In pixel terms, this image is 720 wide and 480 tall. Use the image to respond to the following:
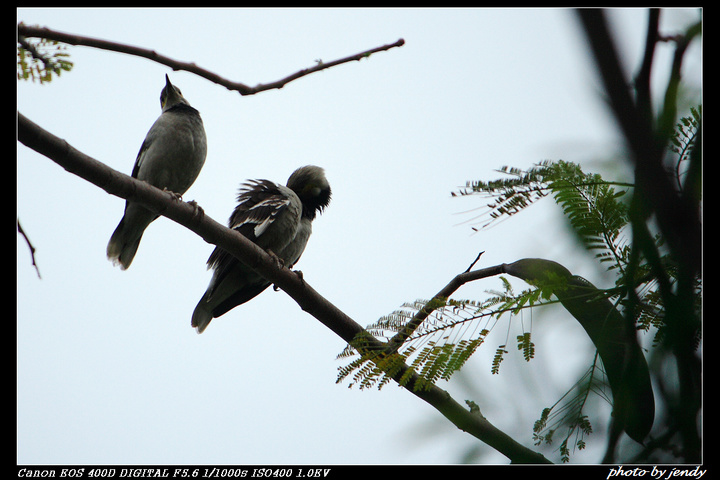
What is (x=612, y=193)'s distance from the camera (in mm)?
2738

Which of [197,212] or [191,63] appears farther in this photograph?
[197,212]

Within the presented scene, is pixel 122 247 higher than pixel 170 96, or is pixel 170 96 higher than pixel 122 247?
pixel 170 96

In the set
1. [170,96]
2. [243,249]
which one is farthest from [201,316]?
[170,96]

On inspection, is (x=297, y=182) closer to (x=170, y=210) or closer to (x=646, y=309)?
(x=170, y=210)

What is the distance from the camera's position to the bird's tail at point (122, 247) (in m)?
6.20

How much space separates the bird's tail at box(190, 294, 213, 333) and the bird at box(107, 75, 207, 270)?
0.99 m

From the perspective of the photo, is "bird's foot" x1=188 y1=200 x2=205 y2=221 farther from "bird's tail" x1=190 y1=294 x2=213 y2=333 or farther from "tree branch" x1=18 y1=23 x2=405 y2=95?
"bird's tail" x1=190 y1=294 x2=213 y2=333

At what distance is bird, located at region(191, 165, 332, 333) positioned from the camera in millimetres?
6461

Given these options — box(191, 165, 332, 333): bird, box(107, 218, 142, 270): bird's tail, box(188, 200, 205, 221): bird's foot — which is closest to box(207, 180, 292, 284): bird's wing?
box(191, 165, 332, 333): bird

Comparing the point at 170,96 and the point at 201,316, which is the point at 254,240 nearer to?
the point at 201,316

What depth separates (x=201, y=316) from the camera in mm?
6793

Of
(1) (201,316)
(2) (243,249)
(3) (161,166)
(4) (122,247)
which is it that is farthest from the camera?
(1) (201,316)

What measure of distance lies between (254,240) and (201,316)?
121cm

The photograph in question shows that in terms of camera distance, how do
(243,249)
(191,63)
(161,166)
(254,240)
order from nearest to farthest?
1. (191,63)
2. (243,249)
3. (161,166)
4. (254,240)
